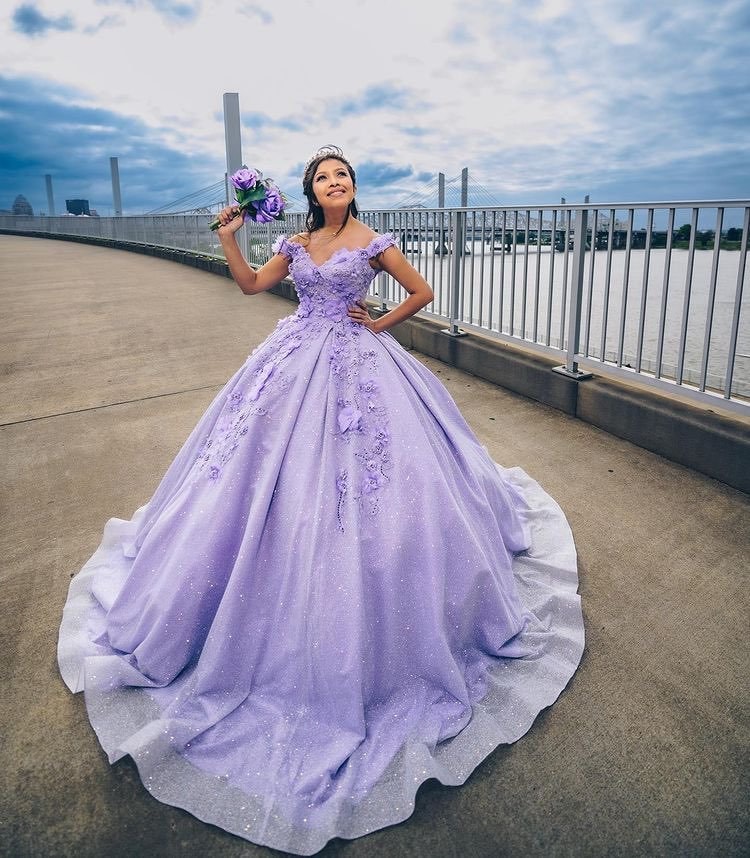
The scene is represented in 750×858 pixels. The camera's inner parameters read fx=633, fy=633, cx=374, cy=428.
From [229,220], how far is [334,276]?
49 cm

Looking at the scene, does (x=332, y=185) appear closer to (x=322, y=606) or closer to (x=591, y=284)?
(x=322, y=606)

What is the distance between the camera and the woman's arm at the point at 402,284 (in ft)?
7.97

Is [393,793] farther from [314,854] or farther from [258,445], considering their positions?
[258,445]

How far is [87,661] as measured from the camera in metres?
2.00

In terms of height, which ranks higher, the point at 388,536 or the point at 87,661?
the point at 388,536

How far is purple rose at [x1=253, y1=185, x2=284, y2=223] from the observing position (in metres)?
2.43

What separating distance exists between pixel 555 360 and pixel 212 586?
12.1 feet

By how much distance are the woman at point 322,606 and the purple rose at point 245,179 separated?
12cm

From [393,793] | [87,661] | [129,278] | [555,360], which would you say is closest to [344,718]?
[393,793]

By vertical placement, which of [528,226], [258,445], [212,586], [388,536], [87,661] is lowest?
[87,661]

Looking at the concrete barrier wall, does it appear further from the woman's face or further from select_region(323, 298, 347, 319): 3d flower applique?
the woman's face

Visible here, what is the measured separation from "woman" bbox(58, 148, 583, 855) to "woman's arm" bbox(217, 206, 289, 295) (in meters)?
0.01

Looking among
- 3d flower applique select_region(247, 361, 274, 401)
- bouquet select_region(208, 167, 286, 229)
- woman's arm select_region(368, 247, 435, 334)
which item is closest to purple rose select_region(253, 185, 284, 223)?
bouquet select_region(208, 167, 286, 229)

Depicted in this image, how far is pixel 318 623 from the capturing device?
1839 mm
